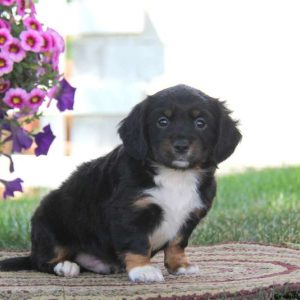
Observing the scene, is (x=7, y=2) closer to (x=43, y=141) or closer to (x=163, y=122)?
(x=43, y=141)

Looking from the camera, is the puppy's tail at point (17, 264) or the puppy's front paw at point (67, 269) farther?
the puppy's tail at point (17, 264)

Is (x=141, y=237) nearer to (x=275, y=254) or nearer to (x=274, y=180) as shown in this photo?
(x=275, y=254)

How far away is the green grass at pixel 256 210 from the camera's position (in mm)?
5680

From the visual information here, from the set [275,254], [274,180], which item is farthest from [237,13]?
[275,254]

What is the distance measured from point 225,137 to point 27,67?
1255mm

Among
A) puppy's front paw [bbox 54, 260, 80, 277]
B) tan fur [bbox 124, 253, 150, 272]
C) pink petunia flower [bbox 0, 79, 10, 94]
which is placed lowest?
puppy's front paw [bbox 54, 260, 80, 277]

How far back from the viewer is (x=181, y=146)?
3885mm

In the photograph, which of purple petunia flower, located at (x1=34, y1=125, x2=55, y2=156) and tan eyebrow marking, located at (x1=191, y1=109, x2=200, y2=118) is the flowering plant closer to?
purple petunia flower, located at (x1=34, y1=125, x2=55, y2=156)

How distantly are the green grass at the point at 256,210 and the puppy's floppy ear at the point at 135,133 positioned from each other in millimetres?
1636

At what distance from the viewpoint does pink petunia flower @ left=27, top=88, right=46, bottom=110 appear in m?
4.75

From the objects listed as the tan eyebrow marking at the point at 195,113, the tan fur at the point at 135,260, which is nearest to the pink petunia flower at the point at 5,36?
the tan eyebrow marking at the point at 195,113

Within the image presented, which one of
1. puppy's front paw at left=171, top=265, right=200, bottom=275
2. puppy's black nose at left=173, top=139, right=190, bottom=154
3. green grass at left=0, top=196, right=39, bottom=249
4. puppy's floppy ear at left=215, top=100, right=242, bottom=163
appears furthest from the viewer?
green grass at left=0, top=196, right=39, bottom=249

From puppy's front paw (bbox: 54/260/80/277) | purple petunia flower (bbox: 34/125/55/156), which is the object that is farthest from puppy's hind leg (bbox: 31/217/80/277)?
purple petunia flower (bbox: 34/125/55/156)

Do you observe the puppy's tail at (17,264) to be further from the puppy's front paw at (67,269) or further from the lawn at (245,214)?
the lawn at (245,214)
